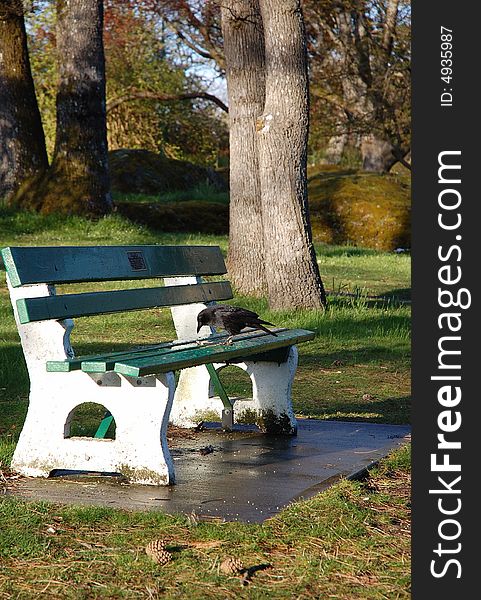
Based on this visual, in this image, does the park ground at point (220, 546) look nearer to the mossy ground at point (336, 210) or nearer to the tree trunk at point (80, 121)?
the tree trunk at point (80, 121)

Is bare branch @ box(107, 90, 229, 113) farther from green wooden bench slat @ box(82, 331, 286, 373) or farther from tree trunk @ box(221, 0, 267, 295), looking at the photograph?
green wooden bench slat @ box(82, 331, 286, 373)

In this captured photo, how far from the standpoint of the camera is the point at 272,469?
528cm

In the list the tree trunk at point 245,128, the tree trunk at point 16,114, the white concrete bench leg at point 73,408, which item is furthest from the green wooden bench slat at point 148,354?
the tree trunk at point 16,114

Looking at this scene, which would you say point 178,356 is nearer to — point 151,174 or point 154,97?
point 151,174

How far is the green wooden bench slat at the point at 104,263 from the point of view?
503cm

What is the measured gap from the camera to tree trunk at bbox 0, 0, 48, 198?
16594 millimetres

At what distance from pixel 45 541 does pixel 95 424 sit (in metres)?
2.34

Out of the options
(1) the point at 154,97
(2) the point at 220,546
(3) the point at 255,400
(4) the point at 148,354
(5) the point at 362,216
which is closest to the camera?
(2) the point at 220,546

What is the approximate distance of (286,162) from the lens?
10453mm

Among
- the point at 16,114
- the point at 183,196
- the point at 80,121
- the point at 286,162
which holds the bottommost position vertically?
the point at 183,196

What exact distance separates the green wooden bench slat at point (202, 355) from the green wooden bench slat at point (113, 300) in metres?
0.45

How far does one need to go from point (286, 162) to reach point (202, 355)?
5.61 meters

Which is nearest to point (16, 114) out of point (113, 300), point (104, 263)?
point (104, 263)

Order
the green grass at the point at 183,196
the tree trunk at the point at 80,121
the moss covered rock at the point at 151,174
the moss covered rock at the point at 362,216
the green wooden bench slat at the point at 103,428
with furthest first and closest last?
1. the moss covered rock at the point at 151,174
2. the green grass at the point at 183,196
3. the moss covered rock at the point at 362,216
4. the tree trunk at the point at 80,121
5. the green wooden bench slat at the point at 103,428
